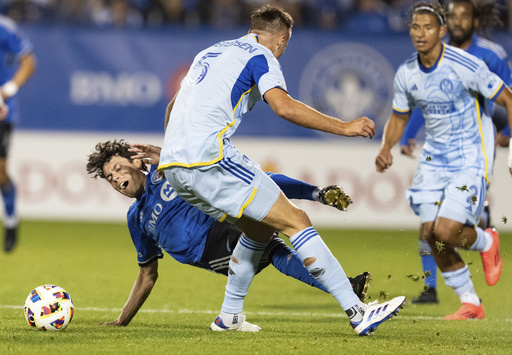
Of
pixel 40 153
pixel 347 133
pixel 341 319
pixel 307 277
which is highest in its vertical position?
pixel 347 133

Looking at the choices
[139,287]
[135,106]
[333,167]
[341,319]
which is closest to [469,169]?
[341,319]

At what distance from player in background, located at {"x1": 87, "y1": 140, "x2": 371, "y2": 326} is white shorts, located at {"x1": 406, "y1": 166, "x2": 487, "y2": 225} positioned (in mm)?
1547

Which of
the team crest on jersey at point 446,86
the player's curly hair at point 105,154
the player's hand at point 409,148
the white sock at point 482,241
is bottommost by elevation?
the white sock at point 482,241

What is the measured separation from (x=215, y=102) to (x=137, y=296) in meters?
1.46

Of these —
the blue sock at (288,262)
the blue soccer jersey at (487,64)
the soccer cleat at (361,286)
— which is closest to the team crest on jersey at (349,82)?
the blue soccer jersey at (487,64)

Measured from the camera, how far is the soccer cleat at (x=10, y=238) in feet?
35.7

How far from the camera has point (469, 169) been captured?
6.79m

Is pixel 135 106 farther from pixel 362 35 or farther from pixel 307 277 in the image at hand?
pixel 307 277

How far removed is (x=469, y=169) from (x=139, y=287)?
2.74 meters

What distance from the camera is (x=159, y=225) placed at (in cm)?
566

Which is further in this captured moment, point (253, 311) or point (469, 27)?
point (469, 27)

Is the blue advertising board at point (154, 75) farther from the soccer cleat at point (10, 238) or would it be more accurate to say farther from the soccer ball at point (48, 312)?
the soccer ball at point (48, 312)

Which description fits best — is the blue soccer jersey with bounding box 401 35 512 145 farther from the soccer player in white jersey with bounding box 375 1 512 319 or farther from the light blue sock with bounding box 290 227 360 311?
the light blue sock with bounding box 290 227 360 311

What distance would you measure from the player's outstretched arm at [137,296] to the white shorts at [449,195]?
2334 mm
